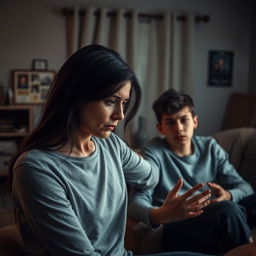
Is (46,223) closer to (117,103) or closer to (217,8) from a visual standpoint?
(117,103)

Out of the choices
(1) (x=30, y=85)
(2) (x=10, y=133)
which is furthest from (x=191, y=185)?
(1) (x=30, y=85)

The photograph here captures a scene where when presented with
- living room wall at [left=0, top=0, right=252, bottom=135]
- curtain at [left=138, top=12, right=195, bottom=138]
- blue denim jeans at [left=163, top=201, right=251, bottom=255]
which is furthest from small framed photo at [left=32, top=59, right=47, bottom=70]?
blue denim jeans at [left=163, top=201, right=251, bottom=255]

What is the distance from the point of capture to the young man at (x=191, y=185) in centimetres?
153

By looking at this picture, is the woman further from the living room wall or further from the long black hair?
the living room wall

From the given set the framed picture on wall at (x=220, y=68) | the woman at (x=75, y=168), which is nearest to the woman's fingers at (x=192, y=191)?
the woman at (x=75, y=168)

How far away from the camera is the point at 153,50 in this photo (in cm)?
412

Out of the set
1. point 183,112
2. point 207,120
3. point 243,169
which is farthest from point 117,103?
point 207,120

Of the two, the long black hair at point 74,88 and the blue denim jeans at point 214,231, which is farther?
the blue denim jeans at point 214,231

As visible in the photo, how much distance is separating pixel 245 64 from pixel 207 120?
2.71 feet

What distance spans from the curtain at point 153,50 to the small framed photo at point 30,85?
1.34 feet

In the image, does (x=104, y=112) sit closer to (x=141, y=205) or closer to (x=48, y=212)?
(x=48, y=212)

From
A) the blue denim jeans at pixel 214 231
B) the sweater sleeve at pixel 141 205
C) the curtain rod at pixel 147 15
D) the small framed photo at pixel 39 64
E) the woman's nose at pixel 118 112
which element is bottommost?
the blue denim jeans at pixel 214 231

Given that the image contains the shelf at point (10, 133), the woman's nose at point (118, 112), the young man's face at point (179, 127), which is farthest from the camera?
the shelf at point (10, 133)

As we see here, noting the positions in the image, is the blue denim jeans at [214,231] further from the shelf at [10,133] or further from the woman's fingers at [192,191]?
the shelf at [10,133]
